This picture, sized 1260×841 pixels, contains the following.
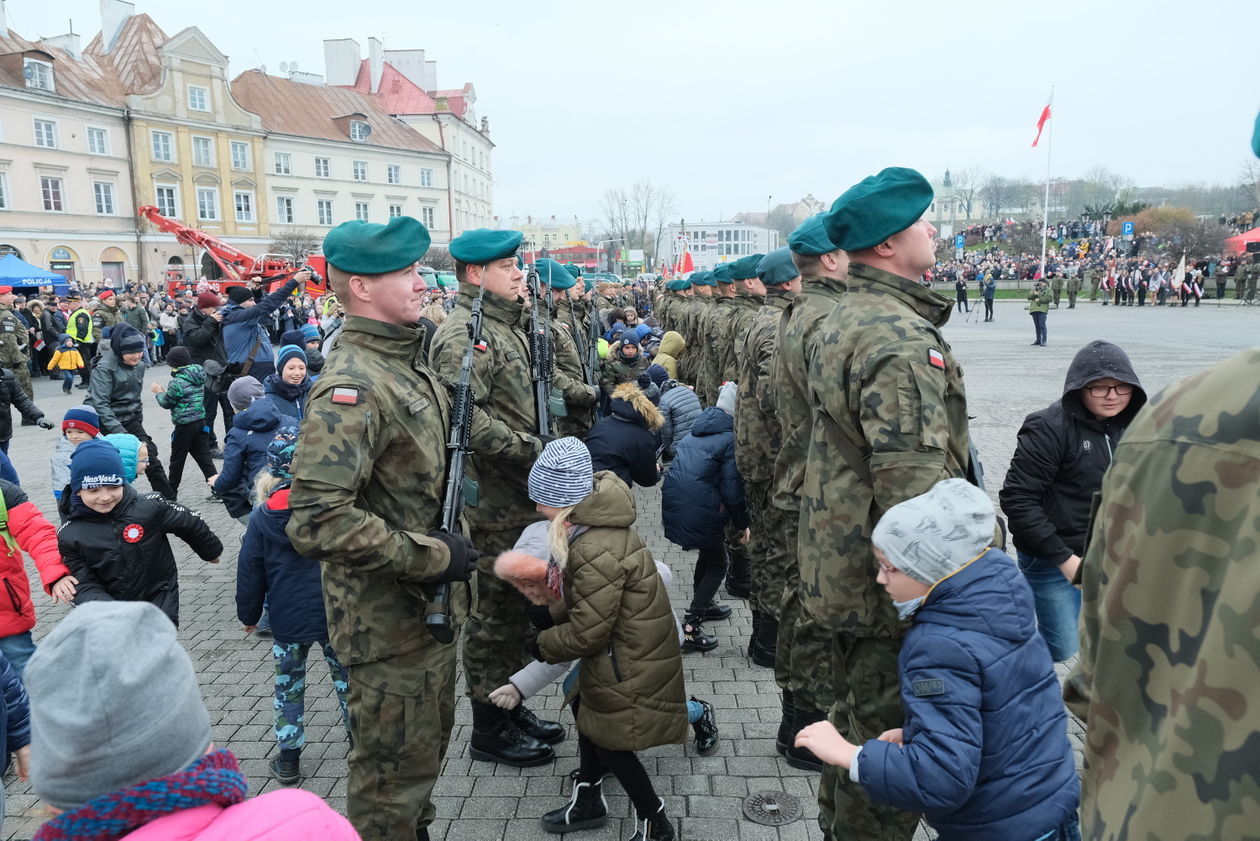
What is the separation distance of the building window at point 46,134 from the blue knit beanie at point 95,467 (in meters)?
48.3

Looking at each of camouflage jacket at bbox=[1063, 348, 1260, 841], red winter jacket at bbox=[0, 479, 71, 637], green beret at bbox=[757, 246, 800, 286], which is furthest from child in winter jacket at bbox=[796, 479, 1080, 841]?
green beret at bbox=[757, 246, 800, 286]

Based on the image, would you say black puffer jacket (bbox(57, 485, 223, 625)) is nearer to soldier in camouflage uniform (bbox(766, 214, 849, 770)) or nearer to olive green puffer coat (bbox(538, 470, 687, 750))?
olive green puffer coat (bbox(538, 470, 687, 750))

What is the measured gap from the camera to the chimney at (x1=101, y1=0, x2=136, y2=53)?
4988 cm

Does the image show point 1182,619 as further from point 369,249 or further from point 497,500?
point 497,500

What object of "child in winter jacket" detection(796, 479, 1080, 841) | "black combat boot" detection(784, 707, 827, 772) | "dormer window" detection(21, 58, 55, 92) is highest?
"dormer window" detection(21, 58, 55, 92)

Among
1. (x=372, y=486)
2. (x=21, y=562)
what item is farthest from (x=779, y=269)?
(x=21, y=562)

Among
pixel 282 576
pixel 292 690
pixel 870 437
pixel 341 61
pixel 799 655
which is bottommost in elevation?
pixel 292 690

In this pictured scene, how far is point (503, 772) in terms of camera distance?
4.00m

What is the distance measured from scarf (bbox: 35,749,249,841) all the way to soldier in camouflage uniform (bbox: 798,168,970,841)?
1.92m

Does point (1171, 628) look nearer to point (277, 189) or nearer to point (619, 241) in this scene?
point (277, 189)

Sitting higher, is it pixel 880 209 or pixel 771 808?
pixel 880 209

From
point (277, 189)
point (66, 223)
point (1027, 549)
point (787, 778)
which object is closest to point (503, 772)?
point (787, 778)

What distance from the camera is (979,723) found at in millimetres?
2029

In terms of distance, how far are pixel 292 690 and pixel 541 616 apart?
1519 mm
